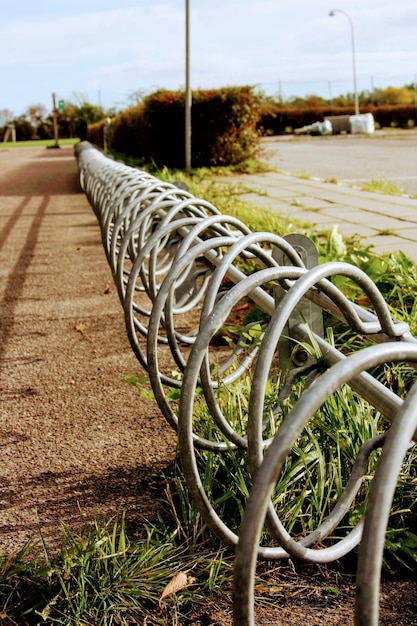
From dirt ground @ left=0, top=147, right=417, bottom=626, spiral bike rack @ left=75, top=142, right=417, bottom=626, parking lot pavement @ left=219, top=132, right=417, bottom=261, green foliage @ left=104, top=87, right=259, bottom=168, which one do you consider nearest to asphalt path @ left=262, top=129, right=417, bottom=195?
parking lot pavement @ left=219, top=132, right=417, bottom=261

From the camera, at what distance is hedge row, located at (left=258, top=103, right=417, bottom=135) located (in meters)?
40.0

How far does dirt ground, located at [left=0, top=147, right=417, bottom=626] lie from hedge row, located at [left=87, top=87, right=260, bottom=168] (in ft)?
29.3

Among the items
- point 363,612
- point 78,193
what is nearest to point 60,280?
point 363,612

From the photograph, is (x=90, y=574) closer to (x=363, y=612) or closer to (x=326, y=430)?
(x=326, y=430)

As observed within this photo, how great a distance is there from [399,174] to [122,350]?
30.9 ft

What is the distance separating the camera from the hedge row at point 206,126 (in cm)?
1427

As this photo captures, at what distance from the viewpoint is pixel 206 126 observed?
14461 millimetres

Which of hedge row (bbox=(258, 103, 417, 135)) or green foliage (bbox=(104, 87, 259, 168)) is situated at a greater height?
hedge row (bbox=(258, 103, 417, 135))

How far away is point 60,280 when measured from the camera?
5.80 m

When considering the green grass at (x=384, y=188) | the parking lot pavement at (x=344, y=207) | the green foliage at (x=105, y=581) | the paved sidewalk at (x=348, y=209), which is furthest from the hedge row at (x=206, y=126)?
the green foliage at (x=105, y=581)

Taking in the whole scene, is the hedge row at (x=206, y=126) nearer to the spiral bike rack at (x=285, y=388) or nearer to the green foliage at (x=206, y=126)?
the green foliage at (x=206, y=126)

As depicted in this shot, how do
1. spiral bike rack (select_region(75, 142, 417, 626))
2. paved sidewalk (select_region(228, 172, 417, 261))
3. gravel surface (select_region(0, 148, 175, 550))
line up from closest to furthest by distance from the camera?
spiral bike rack (select_region(75, 142, 417, 626))
gravel surface (select_region(0, 148, 175, 550))
paved sidewalk (select_region(228, 172, 417, 261))

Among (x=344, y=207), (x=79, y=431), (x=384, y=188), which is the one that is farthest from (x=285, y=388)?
(x=384, y=188)

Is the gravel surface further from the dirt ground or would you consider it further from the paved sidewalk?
the paved sidewalk
